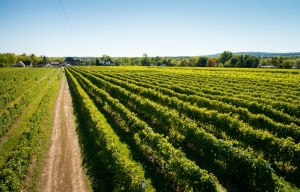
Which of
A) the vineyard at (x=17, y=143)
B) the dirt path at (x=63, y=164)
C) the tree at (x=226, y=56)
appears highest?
the tree at (x=226, y=56)

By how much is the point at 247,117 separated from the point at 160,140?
9698 mm

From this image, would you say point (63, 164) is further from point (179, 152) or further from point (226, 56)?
point (226, 56)

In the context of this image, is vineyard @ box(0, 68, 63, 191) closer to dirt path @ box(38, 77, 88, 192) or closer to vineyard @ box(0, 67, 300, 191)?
vineyard @ box(0, 67, 300, 191)

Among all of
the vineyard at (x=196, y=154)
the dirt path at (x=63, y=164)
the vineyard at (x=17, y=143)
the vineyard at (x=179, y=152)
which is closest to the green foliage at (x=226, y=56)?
the vineyard at (x=179, y=152)

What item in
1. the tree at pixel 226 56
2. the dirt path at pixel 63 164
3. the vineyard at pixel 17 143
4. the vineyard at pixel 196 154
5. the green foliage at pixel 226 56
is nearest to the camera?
the vineyard at pixel 196 154

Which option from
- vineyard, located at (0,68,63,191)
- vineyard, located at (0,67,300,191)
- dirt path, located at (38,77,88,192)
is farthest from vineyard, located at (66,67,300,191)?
vineyard, located at (0,68,63,191)

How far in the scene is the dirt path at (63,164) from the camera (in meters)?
11.6

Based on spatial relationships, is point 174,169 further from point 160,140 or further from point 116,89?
point 116,89

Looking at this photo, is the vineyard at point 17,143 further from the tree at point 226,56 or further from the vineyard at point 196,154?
the tree at point 226,56

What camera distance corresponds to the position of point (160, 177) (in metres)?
11.9

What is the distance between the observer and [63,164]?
545 inches

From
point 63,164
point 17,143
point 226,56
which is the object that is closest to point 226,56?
point 226,56

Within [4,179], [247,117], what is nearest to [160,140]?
[4,179]

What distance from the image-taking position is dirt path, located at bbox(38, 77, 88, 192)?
38.1ft
